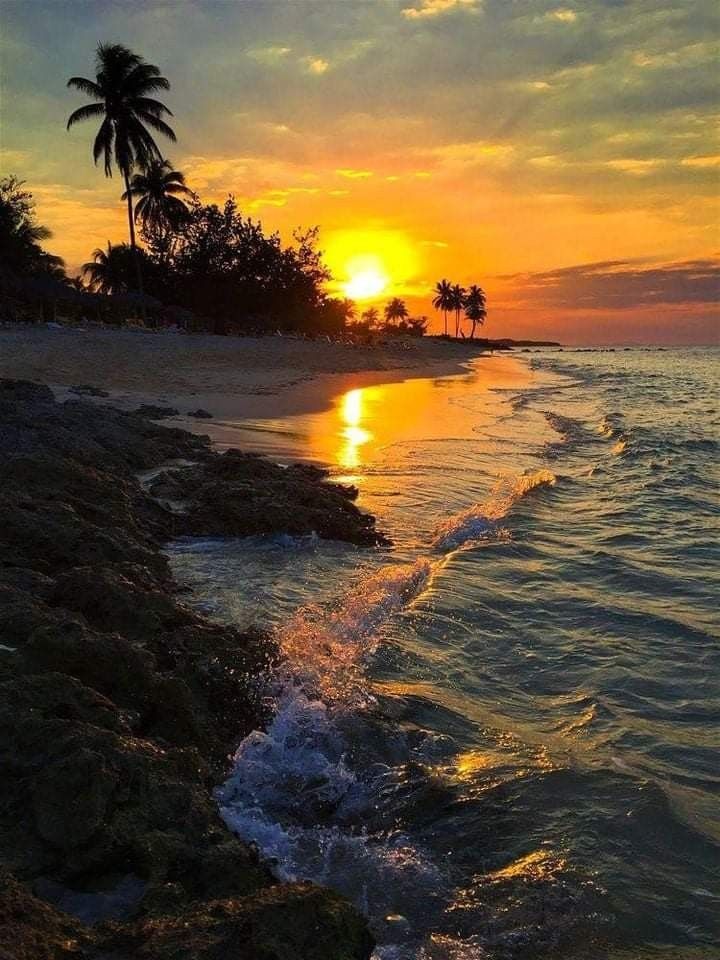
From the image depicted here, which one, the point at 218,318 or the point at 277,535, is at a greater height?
the point at 218,318

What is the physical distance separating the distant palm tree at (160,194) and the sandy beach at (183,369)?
15947 mm

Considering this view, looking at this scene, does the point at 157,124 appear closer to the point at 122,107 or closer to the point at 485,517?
the point at 122,107

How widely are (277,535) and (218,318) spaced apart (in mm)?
45020

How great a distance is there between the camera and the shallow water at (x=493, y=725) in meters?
2.75

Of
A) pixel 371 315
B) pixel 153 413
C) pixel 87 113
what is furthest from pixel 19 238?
pixel 371 315

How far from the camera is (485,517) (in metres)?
8.45

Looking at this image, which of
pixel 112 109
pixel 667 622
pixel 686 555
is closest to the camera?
pixel 667 622

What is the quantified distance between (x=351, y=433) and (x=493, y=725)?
11137 millimetres

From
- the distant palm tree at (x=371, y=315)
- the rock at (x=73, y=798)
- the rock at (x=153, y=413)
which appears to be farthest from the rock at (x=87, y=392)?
the distant palm tree at (x=371, y=315)

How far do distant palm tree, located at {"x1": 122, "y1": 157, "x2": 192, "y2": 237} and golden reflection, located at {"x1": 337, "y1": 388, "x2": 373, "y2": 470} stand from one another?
32.1 m

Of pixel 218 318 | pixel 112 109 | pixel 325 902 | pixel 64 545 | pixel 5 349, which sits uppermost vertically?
pixel 112 109

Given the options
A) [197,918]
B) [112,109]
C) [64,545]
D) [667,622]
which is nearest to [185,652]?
[64,545]

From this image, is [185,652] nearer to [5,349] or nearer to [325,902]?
[325,902]

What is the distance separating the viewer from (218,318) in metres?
49.5
